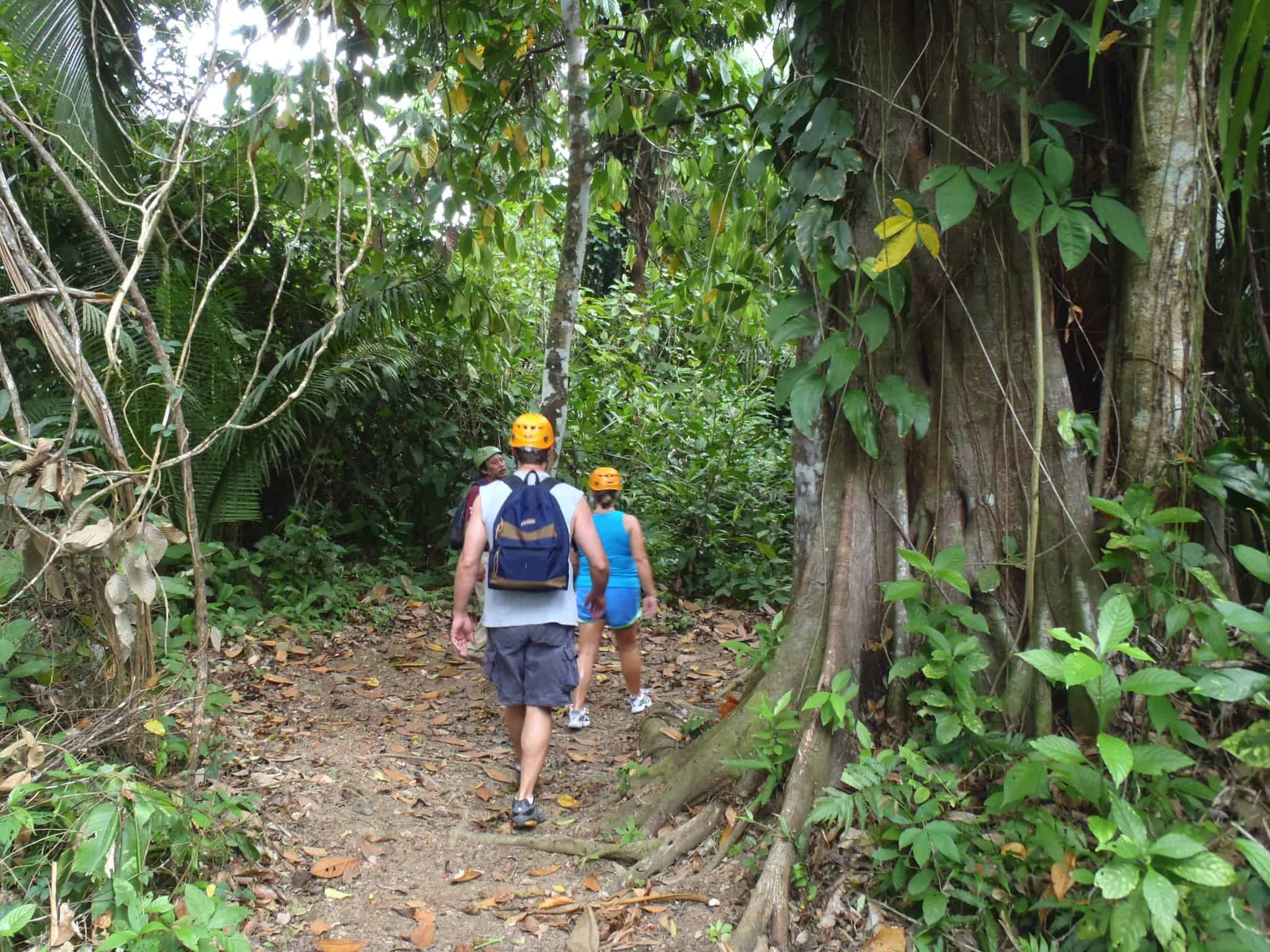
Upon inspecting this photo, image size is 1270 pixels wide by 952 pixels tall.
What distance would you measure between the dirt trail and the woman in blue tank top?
0.96 feet

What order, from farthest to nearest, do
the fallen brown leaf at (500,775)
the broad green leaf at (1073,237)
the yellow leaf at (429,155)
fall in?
the yellow leaf at (429,155) → the fallen brown leaf at (500,775) → the broad green leaf at (1073,237)

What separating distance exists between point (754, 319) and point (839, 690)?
3.33 m

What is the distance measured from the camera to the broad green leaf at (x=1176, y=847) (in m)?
2.13

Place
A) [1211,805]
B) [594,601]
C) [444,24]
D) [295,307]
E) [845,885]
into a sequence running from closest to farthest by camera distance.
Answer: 1. [1211,805]
2. [845,885]
3. [594,601]
4. [444,24]
5. [295,307]

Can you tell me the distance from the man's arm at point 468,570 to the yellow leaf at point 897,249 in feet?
6.28

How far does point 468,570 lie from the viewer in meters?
3.85

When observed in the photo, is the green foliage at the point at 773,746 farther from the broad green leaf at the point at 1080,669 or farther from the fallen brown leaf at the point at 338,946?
the fallen brown leaf at the point at 338,946

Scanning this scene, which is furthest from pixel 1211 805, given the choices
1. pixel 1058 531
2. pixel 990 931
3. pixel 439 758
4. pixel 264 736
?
pixel 264 736

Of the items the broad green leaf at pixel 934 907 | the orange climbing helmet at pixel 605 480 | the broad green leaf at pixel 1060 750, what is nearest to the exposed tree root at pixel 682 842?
the broad green leaf at pixel 934 907

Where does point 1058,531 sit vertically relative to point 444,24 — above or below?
below

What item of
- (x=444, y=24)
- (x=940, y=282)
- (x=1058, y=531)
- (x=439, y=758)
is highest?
(x=444, y=24)

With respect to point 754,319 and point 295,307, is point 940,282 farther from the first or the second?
point 295,307

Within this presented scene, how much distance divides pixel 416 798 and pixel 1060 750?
9.15 ft

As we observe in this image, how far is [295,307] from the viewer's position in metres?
7.55
